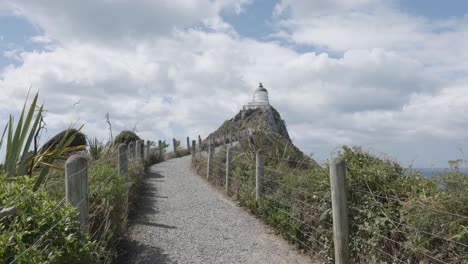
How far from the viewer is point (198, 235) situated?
662 cm

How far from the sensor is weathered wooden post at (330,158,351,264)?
15.1ft

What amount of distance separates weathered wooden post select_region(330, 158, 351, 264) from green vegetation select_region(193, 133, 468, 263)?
15cm

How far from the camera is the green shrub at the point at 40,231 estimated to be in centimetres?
278

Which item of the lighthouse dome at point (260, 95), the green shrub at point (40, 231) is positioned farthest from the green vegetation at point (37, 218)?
the lighthouse dome at point (260, 95)

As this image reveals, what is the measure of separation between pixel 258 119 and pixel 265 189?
27.2m

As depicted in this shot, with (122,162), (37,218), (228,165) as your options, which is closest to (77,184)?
(37,218)

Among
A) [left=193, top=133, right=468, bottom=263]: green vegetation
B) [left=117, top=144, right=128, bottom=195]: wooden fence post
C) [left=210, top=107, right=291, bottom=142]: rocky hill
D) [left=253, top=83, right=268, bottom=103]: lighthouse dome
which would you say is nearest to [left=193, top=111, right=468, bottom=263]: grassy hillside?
[left=193, top=133, right=468, bottom=263]: green vegetation

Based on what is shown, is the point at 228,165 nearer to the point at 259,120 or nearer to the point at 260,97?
the point at 259,120

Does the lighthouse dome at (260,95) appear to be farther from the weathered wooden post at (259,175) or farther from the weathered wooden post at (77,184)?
the weathered wooden post at (77,184)

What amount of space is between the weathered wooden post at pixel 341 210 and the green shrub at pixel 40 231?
2702 mm

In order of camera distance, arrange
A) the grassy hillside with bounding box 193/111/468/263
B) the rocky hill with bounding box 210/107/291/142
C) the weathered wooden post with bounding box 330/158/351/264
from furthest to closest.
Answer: the rocky hill with bounding box 210/107/291/142 → the weathered wooden post with bounding box 330/158/351/264 → the grassy hillside with bounding box 193/111/468/263

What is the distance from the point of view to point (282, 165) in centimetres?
837

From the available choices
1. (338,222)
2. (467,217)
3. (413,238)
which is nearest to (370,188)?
(338,222)

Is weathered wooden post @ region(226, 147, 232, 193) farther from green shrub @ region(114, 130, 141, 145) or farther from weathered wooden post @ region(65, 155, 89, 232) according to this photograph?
green shrub @ region(114, 130, 141, 145)
